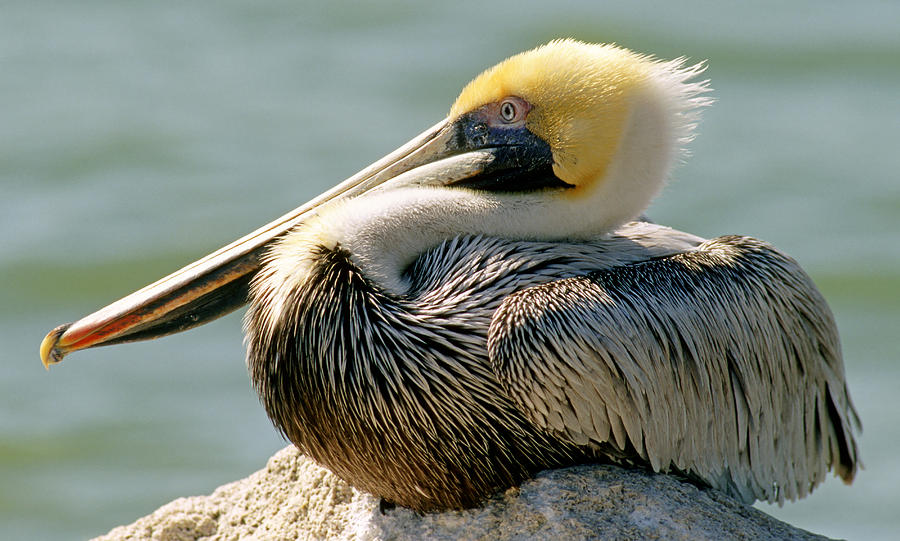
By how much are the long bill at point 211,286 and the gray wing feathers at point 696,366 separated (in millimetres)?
618

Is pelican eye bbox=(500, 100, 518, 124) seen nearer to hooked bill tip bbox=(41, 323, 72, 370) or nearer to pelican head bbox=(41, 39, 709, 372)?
pelican head bbox=(41, 39, 709, 372)

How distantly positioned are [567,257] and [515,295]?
0.26 meters

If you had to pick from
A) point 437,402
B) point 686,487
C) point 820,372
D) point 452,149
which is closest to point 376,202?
point 452,149

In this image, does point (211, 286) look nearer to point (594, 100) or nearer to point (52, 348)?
point (52, 348)

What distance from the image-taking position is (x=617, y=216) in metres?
3.38

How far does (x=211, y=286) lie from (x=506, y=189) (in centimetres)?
91

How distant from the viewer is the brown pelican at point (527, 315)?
123 inches

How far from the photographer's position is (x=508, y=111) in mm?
3502

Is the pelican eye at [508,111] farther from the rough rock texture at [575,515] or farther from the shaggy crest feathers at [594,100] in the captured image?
the rough rock texture at [575,515]

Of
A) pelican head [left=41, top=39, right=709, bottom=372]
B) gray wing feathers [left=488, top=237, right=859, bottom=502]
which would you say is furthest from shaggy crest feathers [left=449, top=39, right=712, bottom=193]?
gray wing feathers [left=488, top=237, right=859, bottom=502]

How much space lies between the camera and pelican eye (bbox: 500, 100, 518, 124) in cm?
350

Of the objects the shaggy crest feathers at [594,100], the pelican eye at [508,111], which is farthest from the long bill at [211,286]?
the shaggy crest feathers at [594,100]

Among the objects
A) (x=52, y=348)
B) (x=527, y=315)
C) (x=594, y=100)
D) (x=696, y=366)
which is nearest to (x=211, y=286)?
(x=52, y=348)

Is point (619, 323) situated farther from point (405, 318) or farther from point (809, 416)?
point (809, 416)
